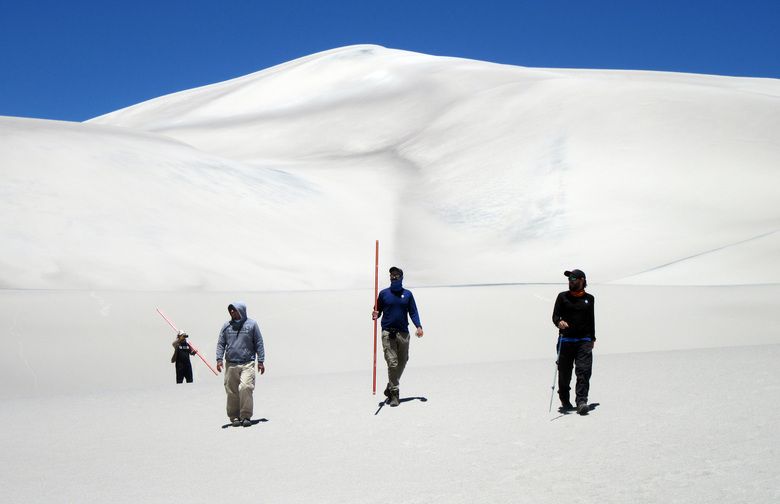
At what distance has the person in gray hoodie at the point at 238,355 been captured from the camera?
9.51 metres

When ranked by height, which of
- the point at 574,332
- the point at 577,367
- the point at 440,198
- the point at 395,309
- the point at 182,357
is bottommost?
the point at 182,357

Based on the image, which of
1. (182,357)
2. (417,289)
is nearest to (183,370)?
(182,357)

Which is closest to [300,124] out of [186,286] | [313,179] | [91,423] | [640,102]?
[313,179]

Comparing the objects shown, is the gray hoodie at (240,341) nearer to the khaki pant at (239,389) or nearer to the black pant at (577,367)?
the khaki pant at (239,389)

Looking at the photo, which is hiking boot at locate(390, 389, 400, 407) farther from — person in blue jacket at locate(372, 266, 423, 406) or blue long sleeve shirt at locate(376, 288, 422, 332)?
blue long sleeve shirt at locate(376, 288, 422, 332)

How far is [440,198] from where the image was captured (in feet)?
133

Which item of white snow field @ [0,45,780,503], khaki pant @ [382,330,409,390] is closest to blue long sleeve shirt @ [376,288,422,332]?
khaki pant @ [382,330,409,390]

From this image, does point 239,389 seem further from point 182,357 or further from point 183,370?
point 183,370

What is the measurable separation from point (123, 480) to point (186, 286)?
63.7 ft

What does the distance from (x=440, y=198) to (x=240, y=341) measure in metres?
31.2

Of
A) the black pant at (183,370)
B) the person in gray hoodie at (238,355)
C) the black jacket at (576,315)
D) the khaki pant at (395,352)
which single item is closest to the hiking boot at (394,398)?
the khaki pant at (395,352)

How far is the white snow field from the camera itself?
24.0ft

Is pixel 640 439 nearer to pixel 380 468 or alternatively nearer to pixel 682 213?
pixel 380 468

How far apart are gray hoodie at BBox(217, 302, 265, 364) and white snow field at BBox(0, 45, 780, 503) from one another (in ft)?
2.54
